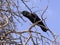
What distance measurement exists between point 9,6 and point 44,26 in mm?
789

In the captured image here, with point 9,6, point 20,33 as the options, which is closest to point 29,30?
point 20,33

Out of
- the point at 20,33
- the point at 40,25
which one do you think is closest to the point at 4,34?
the point at 20,33

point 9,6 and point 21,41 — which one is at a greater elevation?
point 9,6

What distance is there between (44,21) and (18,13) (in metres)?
0.57

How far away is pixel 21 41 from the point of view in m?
6.42

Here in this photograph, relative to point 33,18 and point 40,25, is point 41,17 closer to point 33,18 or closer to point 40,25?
point 40,25

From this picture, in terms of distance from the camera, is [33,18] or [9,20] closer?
[9,20]

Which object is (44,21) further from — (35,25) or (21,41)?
(21,41)

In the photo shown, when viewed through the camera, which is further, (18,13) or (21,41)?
(18,13)

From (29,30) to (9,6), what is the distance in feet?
2.21

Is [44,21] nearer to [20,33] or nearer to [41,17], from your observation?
[41,17]

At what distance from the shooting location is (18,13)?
684 cm

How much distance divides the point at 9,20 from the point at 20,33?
1.19ft

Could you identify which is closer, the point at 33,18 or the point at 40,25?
the point at 40,25
